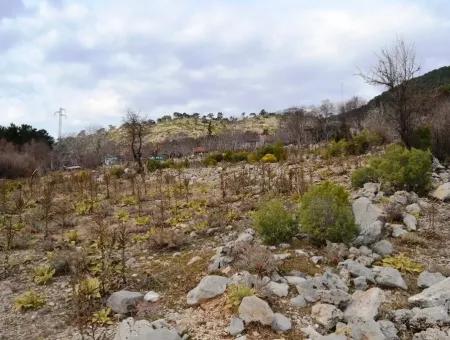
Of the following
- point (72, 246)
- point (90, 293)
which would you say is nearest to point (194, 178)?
point (72, 246)

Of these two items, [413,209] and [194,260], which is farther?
[413,209]

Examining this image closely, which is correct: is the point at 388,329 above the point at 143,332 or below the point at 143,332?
below

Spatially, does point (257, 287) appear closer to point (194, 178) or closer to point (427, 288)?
point (427, 288)

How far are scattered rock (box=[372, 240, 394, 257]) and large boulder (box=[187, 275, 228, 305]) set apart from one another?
2407 mm

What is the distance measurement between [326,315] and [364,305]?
43 centimetres

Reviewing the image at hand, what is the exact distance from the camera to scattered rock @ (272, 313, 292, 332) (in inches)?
163

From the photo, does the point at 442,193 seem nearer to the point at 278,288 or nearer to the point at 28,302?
the point at 278,288

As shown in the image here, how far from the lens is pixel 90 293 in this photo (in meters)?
4.89

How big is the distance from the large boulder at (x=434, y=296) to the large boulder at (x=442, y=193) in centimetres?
516

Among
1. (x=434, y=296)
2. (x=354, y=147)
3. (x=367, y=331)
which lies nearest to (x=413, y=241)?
(x=434, y=296)

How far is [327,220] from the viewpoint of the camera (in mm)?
6352

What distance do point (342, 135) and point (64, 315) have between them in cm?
2275

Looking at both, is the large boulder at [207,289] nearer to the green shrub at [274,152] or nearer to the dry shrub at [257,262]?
the dry shrub at [257,262]

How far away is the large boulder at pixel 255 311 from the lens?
13.7ft
